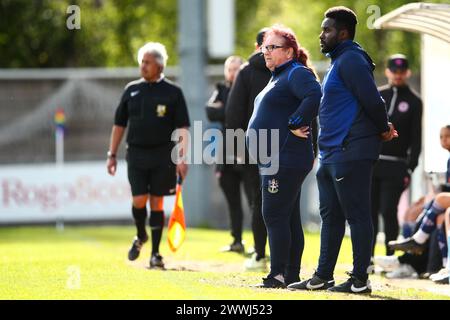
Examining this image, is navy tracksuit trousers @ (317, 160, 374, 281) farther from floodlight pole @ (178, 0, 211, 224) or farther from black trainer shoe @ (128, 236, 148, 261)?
floodlight pole @ (178, 0, 211, 224)

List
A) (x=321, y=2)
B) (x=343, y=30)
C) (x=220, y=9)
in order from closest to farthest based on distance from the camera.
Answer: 1. (x=343, y=30)
2. (x=220, y=9)
3. (x=321, y=2)

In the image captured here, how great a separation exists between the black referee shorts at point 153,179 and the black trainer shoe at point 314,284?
2872 millimetres

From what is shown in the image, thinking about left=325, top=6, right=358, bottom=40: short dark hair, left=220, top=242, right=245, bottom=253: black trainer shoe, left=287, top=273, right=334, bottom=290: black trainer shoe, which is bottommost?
left=220, top=242, right=245, bottom=253: black trainer shoe

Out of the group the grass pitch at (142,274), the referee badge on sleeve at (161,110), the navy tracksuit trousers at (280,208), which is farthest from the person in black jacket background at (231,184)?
the navy tracksuit trousers at (280,208)

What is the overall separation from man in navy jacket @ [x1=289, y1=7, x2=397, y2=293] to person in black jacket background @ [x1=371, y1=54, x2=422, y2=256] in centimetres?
327

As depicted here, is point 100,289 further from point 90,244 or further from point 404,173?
point 90,244

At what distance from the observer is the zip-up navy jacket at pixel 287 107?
31.3 feet

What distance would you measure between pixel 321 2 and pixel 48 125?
646 inches

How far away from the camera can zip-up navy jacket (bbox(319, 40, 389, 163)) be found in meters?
9.29

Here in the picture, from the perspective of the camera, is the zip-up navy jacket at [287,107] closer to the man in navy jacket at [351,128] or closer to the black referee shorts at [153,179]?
the man in navy jacket at [351,128]

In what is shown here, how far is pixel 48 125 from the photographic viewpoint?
2138 cm

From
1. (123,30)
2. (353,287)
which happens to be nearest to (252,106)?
(353,287)

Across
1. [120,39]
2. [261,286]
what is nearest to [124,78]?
[261,286]

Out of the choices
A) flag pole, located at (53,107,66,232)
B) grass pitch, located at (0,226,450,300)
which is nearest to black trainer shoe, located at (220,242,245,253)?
grass pitch, located at (0,226,450,300)
